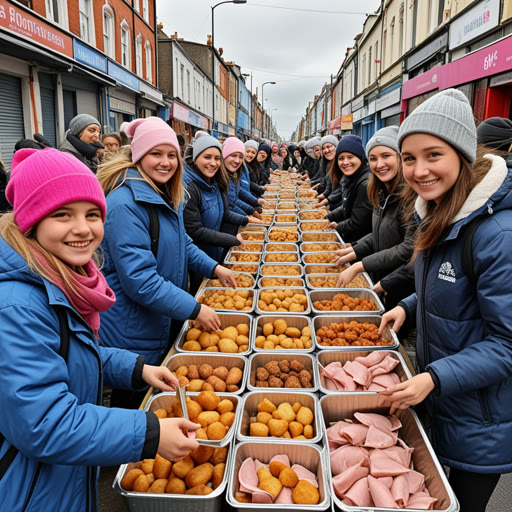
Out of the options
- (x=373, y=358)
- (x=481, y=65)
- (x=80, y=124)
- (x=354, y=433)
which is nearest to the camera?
(x=354, y=433)

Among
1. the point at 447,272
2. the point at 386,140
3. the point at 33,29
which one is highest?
the point at 33,29

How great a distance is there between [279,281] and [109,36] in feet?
53.0

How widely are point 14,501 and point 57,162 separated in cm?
103

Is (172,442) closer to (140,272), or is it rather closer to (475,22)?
(140,272)

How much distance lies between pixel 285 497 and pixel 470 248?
1.23 m

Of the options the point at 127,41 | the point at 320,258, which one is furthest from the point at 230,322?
the point at 127,41

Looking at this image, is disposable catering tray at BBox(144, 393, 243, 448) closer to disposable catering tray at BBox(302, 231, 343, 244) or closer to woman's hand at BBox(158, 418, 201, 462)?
woman's hand at BBox(158, 418, 201, 462)

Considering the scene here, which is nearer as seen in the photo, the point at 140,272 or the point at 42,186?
the point at 42,186

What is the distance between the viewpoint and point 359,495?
164 cm

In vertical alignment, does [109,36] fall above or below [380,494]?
above

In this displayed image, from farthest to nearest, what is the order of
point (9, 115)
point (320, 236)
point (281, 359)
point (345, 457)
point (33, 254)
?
point (9, 115)
point (320, 236)
point (281, 359)
point (345, 457)
point (33, 254)

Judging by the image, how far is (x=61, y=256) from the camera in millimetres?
1350

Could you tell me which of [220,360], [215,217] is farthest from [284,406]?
[215,217]

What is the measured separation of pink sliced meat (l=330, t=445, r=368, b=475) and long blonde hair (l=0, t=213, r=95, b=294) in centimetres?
136
